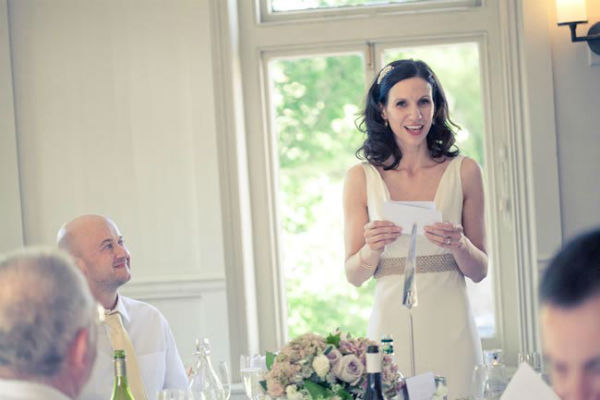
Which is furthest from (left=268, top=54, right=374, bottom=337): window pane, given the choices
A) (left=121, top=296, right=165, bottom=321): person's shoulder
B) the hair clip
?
(left=121, top=296, right=165, bottom=321): person's shoulder

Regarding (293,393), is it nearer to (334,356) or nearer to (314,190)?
(334,356)

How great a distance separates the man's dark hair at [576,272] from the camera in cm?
91

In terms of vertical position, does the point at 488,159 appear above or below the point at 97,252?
above

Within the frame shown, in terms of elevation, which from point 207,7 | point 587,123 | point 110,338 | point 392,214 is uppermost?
point 207,7

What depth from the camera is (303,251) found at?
4.81 meters

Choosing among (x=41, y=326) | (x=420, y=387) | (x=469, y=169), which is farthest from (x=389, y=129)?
(x=41, y=326)

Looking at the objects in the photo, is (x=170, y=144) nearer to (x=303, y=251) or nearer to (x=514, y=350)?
(x=303, y=251)

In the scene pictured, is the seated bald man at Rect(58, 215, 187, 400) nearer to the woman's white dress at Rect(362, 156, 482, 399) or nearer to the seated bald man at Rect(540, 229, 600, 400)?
the woman's white dress at Rect(362, 156, 482, 399)

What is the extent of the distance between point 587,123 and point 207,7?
1881 millimetres

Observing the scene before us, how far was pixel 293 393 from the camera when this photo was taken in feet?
6.89

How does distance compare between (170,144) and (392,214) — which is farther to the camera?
(170,144)

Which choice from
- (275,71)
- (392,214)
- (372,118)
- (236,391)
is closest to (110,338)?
(392,214)

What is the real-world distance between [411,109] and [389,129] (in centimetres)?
15

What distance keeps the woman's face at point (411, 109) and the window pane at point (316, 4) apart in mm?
1577
